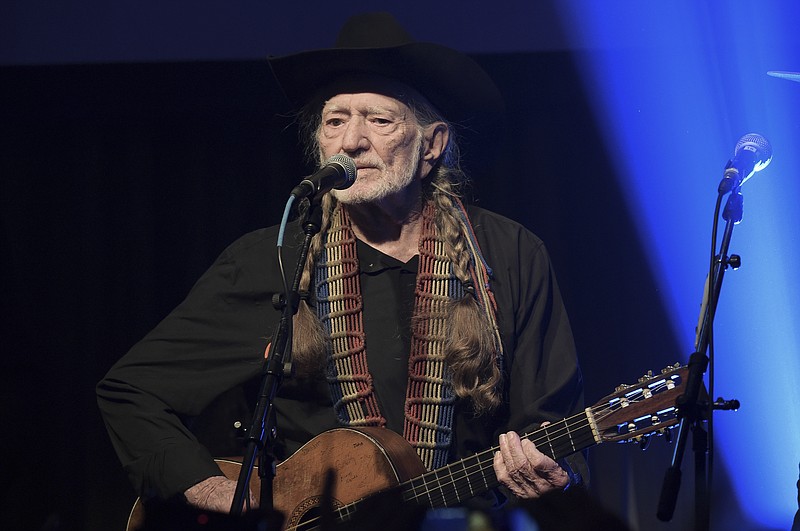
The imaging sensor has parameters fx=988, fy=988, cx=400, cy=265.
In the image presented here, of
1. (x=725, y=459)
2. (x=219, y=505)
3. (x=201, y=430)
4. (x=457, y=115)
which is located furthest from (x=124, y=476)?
(x=725, y=459)

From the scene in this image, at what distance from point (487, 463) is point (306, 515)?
0.63m

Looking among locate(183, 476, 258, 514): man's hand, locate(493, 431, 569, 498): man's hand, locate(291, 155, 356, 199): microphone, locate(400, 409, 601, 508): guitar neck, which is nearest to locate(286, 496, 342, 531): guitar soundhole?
locate(183, 476, 258, 514): man's hand

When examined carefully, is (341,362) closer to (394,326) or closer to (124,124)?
(394,326)

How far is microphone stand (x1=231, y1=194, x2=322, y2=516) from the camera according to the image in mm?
2672

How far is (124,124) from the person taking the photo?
4.98m

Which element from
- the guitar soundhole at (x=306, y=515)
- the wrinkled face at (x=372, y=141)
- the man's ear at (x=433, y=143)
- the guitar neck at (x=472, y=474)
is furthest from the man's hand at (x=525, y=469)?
the man's ear at (x=433, y=143)

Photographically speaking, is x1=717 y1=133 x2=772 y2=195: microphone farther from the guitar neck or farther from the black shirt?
the black shirt

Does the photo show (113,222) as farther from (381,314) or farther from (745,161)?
(745,161)

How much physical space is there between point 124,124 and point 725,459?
3275 millimetres

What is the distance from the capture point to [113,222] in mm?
4949

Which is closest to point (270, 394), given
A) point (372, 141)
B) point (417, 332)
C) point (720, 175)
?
point (417, 332)

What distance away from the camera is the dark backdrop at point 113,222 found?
479 centimetres

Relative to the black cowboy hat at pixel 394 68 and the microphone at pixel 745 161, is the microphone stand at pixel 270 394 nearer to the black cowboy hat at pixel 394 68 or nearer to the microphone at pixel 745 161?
the black cowboy hat at pixel 394 68

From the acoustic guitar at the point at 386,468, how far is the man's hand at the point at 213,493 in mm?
88
